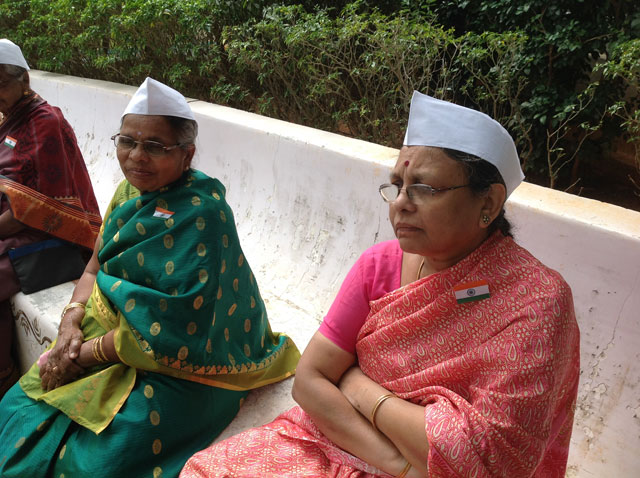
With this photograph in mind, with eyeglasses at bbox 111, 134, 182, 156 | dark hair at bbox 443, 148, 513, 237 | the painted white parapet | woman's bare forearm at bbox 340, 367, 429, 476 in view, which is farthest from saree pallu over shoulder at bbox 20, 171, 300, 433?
dark hair at bbox 443, 148, 513, 237

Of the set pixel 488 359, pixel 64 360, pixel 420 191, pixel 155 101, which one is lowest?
pixel 64 360

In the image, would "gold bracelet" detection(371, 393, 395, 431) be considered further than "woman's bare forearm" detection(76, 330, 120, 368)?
No

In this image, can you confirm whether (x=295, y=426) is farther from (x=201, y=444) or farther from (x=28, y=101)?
(x=28, y=101)

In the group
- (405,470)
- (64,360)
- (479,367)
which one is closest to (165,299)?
(64,360)

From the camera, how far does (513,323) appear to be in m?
1.46

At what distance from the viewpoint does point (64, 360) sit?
2.29 metres

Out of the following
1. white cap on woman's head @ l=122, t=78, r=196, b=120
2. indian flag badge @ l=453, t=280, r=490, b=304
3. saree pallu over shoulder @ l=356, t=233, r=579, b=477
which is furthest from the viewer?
white cap on woman's head @ l=122, t=78, r=196, b=120

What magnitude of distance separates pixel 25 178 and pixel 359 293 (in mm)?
2354

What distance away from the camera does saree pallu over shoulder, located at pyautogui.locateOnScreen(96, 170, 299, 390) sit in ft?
7.06

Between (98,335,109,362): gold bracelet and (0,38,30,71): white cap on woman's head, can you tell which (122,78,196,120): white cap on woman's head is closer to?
(98,335,109,362): gold bracelet

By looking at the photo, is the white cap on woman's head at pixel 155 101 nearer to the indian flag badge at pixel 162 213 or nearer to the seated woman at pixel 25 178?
the indian flag badge at pixel 162 213

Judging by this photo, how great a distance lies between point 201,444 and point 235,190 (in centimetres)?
241

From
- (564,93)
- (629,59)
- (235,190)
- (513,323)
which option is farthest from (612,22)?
(513,323)

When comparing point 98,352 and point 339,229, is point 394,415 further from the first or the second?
point 339,229
